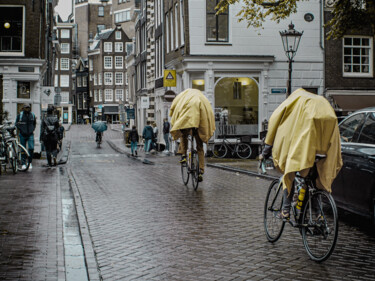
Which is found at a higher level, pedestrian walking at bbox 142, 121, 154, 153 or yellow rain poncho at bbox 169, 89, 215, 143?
yellow rain poncho at bbox 169, 89, 215, 143

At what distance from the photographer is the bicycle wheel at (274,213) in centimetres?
643

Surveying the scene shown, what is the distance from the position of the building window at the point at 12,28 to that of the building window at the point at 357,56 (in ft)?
48.2

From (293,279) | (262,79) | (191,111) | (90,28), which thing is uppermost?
(90,28)

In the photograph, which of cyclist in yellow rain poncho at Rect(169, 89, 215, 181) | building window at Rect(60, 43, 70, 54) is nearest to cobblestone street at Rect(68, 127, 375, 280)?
cyclist in yellow rain poncho at Rect(169, 89, 215, 181)

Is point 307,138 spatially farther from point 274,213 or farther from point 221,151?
point 221,151

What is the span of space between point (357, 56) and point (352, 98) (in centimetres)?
208

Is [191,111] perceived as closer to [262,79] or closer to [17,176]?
[17,176]

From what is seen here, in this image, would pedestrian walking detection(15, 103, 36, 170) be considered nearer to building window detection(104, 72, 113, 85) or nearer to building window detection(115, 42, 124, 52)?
building window detection(104, 72, 113, 85)

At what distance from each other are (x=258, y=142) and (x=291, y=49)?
9958 millimetres

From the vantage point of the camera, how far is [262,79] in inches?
1022

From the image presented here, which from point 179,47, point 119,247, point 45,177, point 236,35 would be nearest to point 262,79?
point 236,35

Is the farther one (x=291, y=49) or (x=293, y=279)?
(x=291, y=49)

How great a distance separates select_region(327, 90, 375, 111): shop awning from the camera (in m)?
26.0

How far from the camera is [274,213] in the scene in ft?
21.4
